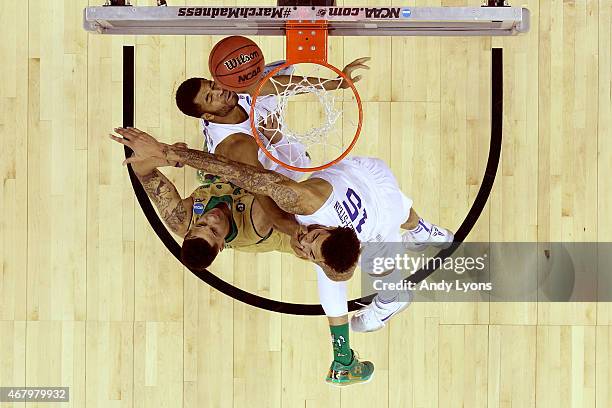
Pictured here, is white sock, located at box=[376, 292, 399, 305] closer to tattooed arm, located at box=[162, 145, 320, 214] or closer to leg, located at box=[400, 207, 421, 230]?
leg, located at box=[400, 207, 421, 230]

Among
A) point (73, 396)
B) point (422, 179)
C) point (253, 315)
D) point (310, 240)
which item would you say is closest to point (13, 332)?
point (73, 396)

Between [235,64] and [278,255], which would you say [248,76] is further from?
[278,255]

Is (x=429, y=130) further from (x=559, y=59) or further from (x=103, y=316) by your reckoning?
(x=103, y=316)

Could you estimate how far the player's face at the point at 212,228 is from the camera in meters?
3.14

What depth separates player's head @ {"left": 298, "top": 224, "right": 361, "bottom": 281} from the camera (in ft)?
9.93

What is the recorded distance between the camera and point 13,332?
3.86m

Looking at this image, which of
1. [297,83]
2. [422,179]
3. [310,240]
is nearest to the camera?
[310,240]

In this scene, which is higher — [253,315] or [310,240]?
[310,240]

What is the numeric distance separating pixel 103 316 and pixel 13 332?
1.59 ft

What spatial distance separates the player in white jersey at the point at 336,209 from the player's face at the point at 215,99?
11.4 inches

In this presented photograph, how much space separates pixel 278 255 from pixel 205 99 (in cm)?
93

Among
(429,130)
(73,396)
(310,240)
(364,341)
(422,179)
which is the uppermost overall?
(429,130)

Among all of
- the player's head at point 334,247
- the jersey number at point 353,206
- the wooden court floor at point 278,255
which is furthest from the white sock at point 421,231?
the player's head at point 334,247

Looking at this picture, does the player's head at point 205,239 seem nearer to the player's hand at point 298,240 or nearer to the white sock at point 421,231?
the player's hand at point 298,240
